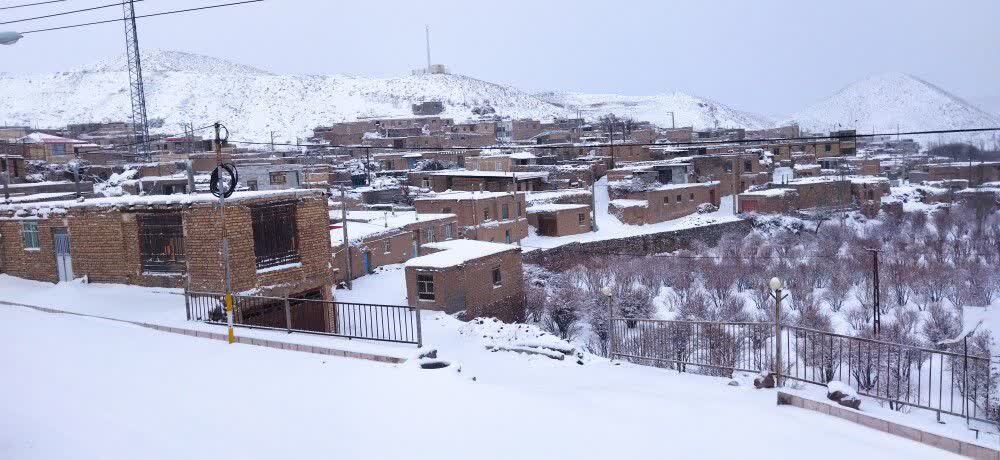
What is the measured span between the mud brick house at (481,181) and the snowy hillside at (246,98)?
56.0 m

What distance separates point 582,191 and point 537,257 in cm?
1012

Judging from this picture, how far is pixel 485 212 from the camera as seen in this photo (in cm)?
3709

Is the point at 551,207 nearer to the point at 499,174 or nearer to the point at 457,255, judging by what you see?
the point at 499,174

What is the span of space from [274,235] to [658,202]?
3288cm

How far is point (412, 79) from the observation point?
440 ft

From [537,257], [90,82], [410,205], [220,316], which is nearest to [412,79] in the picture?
[90,82]

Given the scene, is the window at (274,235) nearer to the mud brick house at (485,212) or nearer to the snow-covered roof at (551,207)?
the mud brick house at (485,212)

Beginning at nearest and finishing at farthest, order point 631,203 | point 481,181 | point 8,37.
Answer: point 8,37 < point 481,181 < point 631,203

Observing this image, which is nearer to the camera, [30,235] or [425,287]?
[30,235]

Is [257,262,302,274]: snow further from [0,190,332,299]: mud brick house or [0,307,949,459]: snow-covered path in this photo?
[0,307,949,459]: snow-covered path

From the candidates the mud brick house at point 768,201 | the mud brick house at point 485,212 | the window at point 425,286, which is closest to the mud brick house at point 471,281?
the window at point 425,286

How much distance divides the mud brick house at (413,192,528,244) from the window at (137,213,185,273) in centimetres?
2181

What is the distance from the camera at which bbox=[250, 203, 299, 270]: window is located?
1412cm

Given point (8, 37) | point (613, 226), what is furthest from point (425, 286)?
point (613, 226)
